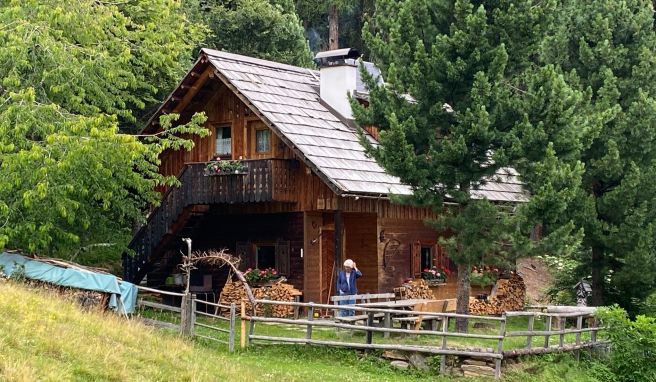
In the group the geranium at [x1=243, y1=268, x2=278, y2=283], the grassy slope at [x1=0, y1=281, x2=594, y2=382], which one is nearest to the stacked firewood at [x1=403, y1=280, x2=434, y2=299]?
the geranium at [x1=243, y1=268, x2=278, y2=283]

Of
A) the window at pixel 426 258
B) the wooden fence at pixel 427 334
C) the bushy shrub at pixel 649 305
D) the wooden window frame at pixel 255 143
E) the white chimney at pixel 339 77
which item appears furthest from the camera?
the white chimney at pixel 339 77

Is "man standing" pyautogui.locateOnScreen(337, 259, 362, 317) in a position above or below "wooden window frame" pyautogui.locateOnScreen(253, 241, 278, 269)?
below

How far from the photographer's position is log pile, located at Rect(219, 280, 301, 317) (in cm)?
2498

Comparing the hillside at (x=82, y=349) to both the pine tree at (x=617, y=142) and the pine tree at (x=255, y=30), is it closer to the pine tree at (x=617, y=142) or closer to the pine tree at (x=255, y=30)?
the pine tree at (x=617, y=142)

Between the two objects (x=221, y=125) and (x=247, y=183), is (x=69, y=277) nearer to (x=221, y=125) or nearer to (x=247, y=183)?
(x=247, y=183)

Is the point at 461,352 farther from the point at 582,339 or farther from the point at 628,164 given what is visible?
the point at 628,164

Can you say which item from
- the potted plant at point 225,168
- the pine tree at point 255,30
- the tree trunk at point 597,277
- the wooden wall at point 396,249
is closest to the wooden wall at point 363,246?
the wooden wall at point 396,249

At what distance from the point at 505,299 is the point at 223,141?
9.70 m

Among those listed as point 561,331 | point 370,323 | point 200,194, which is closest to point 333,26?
point 200,194

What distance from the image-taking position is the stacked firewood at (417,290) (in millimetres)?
26844

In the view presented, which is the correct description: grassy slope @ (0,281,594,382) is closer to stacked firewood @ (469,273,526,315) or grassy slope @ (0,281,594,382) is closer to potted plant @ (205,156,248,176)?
potted plant @ (205,156,248,176)

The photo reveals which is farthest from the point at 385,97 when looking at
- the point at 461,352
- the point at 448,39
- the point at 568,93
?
the point at 461,352

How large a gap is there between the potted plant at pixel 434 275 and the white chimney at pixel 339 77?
514 centimetres

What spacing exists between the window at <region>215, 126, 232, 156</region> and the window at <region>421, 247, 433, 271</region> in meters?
6.52
